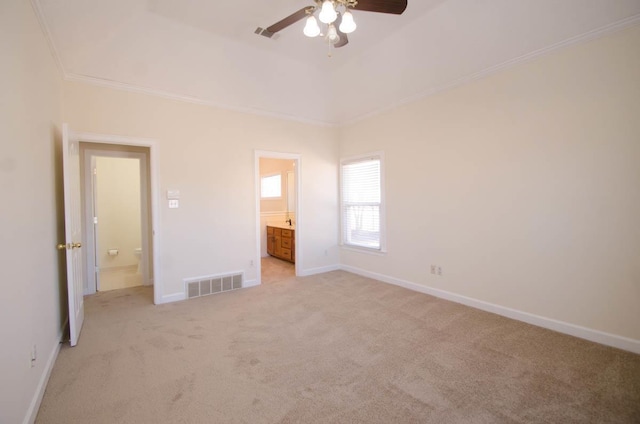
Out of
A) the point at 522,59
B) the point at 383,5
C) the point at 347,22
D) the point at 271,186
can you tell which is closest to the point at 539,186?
the point at 522,59

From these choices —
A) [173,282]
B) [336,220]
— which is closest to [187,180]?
[173,282]

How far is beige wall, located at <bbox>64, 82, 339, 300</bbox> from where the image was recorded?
354 cm

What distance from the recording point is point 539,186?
9.87 feet

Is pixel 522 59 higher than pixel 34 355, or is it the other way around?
pixel 522 59

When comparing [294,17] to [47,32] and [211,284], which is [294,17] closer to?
[47,32]

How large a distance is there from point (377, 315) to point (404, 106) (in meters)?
3.00

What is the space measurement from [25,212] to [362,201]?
4.22 meters

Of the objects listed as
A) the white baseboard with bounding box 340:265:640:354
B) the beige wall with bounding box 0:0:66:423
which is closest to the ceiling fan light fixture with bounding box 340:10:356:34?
the beige wall with bounding box 0:0:66:423

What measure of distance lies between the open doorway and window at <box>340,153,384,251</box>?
0.97 m

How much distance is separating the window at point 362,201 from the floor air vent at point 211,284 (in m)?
2.16

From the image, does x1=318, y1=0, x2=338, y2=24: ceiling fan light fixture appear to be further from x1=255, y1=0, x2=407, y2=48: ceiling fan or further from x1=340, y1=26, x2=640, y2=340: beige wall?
x1=340, y1=26, x2=640, y2=340: beige wall

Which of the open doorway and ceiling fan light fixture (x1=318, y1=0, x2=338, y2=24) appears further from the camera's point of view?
the open doorway

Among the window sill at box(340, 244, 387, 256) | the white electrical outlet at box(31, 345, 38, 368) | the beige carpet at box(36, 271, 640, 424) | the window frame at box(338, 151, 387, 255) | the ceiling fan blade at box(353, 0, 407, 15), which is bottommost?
the beige carpet at box(36, 271, 640, 424)

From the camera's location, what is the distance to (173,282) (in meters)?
3.95
